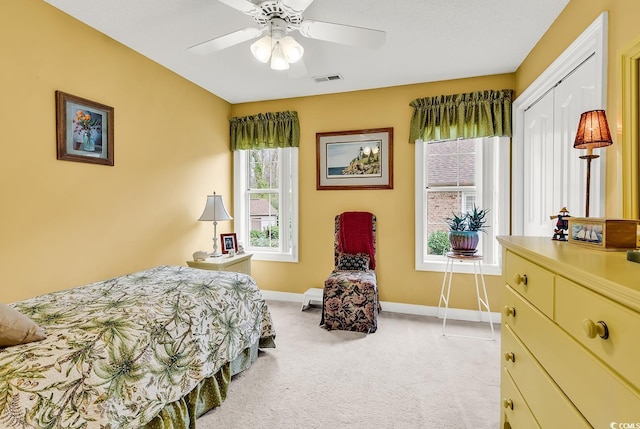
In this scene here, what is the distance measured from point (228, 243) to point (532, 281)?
3.24m

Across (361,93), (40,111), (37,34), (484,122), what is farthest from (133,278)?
(484,122)

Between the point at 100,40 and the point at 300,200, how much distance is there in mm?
2516

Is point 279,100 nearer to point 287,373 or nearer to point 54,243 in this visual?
point 54,243

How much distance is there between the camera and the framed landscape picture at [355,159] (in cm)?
375

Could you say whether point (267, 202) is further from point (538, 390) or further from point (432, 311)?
point (538, 390)

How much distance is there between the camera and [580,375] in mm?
867

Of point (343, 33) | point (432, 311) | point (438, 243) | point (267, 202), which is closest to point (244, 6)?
point (343, 33)

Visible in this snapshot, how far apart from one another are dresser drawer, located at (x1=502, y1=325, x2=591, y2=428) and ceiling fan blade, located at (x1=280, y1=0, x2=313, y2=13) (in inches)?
80.1

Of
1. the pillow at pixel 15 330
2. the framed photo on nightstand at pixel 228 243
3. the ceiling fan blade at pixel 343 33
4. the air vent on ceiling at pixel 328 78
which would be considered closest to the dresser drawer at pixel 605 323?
the ceiling fan blade at pixel 343 33

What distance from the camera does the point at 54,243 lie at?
2.28 m

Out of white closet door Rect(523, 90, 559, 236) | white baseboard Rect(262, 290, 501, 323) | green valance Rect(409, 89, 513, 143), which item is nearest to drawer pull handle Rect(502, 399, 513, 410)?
white closet door Rect(523, 90, 559, 236)

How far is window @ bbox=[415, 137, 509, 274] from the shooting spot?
340cm

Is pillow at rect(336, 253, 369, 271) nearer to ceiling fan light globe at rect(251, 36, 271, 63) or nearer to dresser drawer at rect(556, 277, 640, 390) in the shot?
ceiling fan light globe at rect(251, 36, 271, 63)

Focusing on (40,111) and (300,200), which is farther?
(300,200)
